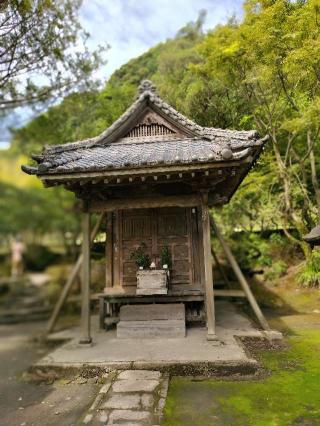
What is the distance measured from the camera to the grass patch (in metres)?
4.20

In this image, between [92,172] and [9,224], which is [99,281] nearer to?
[9,224]

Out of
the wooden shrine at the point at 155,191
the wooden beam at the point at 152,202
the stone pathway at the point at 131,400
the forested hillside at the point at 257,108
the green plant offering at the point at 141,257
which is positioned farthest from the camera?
the forested hillside at the point at 257,108

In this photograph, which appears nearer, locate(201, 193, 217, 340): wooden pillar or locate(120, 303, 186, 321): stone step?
locate(201, 193, 217, 340): wooden pillar

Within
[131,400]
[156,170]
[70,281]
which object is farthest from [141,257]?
[131,400]

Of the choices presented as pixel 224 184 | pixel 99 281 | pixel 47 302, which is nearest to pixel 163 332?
pixel 224 184

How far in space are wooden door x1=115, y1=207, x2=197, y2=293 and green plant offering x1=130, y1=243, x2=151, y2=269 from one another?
0.11m

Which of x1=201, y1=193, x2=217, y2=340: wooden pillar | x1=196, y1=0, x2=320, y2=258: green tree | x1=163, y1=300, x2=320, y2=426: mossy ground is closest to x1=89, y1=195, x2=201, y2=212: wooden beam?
x1=201, y1=193, x2=217, y2=340: wooden pillar

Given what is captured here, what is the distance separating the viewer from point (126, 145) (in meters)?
8.70

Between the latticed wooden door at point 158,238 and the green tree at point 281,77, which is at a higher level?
the green tree at point 281,77

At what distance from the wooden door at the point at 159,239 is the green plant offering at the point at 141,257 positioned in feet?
0.35

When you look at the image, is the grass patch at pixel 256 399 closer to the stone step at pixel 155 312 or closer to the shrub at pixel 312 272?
the stone step at pixel 155 312

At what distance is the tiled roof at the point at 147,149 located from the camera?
20.7 feet

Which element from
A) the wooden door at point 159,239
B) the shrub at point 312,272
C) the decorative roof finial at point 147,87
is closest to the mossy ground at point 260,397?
the wooden door at point 159,239

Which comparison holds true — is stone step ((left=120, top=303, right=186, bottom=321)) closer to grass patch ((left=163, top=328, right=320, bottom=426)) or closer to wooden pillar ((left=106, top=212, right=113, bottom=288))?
wooden pillar ((left=106, top=212, right=113, bottom=288))
